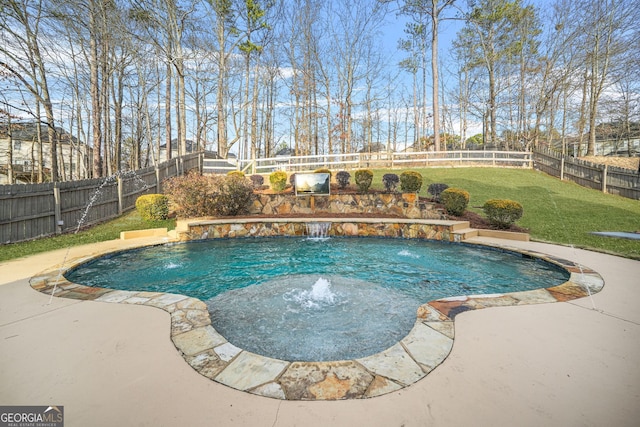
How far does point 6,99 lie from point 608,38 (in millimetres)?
32511

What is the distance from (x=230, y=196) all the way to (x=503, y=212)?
8.54 m

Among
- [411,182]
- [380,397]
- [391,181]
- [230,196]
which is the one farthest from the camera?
[391,181]

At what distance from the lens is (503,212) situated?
757cm

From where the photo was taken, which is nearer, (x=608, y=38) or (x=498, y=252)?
(x=498, y=252)

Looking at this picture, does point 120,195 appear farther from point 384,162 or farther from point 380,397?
point 384,162

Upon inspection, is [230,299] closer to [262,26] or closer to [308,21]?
[262,26]

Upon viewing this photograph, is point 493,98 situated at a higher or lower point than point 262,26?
lower

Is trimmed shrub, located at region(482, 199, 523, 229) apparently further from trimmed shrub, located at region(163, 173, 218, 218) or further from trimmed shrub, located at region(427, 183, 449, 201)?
→ trimmed shrub, located at region(163, 173, 218, 218)

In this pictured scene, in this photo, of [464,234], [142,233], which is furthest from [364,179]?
[142,233]

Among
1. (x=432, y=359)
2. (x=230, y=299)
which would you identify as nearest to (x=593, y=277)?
(x=432, y=359)

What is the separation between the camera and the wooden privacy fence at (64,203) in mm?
6801

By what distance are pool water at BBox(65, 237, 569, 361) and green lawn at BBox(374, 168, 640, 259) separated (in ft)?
8.02

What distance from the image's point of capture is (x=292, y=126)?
29906 mm

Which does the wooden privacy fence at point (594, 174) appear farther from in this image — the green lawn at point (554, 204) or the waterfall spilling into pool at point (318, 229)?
the waterfall spilling into pool at point (318, 229)
